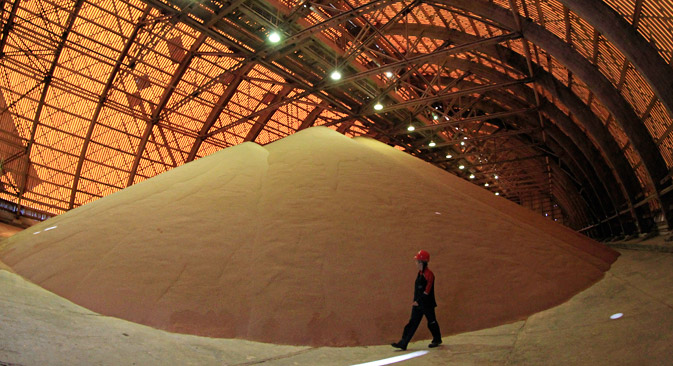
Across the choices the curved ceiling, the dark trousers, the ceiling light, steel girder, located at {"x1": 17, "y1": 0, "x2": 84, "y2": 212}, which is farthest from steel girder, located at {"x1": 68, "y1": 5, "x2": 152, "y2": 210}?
the dark trousers

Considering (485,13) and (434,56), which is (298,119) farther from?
(485,13)

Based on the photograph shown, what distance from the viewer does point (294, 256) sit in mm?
7562

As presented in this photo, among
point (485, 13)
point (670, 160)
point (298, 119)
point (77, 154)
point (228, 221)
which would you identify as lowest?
point (228, 221)

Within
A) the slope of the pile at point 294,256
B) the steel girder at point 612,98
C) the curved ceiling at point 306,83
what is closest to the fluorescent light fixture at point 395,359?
the slope of the pile at point 294,256

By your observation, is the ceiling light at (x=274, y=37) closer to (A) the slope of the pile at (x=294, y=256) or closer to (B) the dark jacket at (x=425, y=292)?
(A) the slope of the pile at (x=294, y=256)

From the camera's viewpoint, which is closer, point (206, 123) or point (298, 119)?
point (206, 123)

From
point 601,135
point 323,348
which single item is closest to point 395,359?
point 323,348

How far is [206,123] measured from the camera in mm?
24547

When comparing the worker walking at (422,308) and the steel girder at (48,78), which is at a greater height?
the steel girder at (48,78)

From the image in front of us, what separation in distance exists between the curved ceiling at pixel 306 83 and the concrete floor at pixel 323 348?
672 cm

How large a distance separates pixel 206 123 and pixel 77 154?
6287 millimetres

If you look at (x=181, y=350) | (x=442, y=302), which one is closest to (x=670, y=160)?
(x=442, y=302)

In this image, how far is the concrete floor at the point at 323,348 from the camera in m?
4.40

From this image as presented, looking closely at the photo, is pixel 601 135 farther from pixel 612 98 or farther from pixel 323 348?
pixel 323 348
